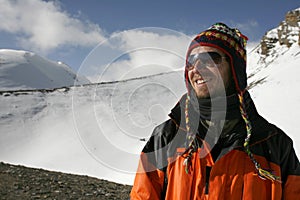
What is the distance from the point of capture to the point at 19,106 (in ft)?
90.5

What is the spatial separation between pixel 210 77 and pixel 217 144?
54cm

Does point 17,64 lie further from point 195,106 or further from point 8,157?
point 195,106

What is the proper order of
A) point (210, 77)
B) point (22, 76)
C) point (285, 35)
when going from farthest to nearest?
point (22, 76) < point (285, 35) < point (210, 77)

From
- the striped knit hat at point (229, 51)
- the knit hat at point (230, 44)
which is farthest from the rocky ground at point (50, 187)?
the knit hat at point (230, 44)

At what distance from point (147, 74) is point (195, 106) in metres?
0.70

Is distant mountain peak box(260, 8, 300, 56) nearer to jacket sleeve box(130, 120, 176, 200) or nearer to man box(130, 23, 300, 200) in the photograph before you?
man box(130, 23, 300, 200)

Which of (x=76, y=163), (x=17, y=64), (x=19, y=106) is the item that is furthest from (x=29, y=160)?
(x=17, y=64)

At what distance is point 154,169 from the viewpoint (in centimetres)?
229

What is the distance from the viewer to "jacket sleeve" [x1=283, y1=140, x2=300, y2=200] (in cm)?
211

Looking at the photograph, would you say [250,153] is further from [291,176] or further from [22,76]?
[22,76]

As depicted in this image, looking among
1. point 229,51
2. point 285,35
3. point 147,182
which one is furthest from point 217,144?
point 285,35

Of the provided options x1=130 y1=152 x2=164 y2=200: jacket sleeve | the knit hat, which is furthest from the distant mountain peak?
x1=130 y1=152 x2=164 y2=200: jacket sleeve

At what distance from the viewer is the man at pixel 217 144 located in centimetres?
211

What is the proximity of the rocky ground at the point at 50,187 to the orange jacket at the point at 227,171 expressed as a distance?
7.18 meters
